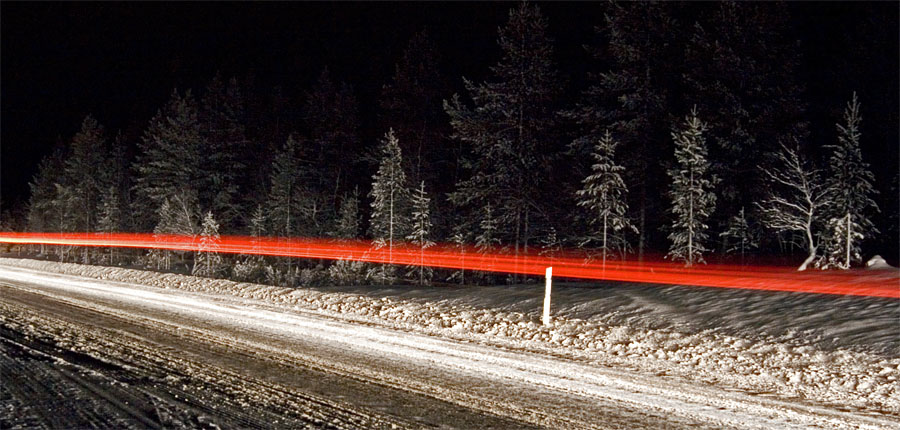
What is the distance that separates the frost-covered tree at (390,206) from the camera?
31.7 m

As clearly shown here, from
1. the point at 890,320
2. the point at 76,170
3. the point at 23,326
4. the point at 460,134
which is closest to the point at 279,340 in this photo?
the point at 23,326

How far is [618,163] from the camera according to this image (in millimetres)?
26875

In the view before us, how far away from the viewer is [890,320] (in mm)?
10641

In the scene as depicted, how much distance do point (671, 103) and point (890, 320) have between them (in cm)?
1738

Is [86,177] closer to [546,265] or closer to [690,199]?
[546,265]

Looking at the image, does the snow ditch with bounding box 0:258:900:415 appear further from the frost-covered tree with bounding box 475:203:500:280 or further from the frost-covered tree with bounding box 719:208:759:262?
the frost-covered tree with bounding box 475:203:500:280

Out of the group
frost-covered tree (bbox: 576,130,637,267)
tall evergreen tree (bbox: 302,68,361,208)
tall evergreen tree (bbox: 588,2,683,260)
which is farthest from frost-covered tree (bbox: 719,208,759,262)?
tall evergreen tree (bbox: 302,68,361,208)

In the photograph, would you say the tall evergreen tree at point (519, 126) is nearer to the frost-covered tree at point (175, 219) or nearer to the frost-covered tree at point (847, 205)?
the frost-covered tree at point (847, 205)

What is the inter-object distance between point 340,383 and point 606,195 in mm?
18252

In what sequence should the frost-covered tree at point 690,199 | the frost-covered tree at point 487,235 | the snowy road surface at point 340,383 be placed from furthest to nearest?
the frost-covered tree at point 487,235, the frost-covered tree at point 690,199, the snowy road surface at point 340,383

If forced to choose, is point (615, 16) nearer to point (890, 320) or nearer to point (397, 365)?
point (890, 320)

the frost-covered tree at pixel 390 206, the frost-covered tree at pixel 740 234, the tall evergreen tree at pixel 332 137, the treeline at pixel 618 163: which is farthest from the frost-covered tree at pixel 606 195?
the tall evergreen tree at pixel 332 137

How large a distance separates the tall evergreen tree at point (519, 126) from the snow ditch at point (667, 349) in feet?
44.7

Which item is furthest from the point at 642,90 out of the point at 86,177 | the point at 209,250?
the point at 86,177
